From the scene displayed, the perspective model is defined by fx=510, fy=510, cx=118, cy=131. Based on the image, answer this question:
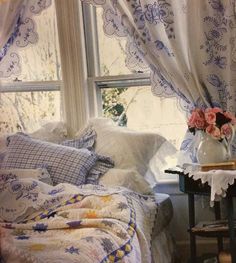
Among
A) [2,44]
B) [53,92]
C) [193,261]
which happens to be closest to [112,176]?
[193,261]

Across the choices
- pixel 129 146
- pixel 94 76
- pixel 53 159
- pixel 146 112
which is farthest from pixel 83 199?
pixel 94 76

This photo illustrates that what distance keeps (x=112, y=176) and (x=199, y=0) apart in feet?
3.98

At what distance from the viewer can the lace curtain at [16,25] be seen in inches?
142

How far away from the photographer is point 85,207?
99.6 inches

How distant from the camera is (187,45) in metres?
3.21

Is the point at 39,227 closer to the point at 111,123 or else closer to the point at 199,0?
the point at 111,123

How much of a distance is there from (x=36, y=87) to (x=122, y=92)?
0.66 m

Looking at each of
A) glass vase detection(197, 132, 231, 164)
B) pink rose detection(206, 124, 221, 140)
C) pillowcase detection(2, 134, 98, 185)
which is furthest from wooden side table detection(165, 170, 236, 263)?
pillowcase detection(2, 134, 98, 185)

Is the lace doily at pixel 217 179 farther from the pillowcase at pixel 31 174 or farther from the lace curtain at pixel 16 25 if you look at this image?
the lace curtain at pixel 16 25

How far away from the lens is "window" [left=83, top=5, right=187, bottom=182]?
3.54m

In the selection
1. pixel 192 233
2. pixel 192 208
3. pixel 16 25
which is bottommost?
pixel 192 233

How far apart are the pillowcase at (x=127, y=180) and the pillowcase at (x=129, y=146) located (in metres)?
0.10

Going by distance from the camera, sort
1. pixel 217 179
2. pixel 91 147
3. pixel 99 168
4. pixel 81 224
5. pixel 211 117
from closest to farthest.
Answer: pixel 81 224
pixel 217 179
pixel 211 117
pixel 99 168
pixel 91 147

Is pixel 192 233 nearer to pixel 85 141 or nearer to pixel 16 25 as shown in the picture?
pixel 85 141
